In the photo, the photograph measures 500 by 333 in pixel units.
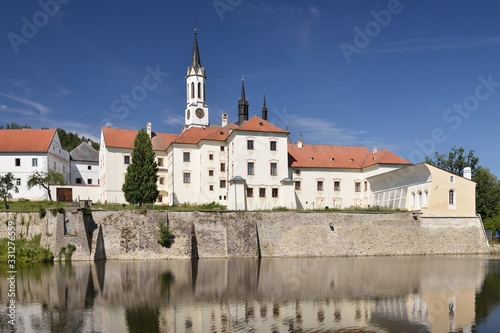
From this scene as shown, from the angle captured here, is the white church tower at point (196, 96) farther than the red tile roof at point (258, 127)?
Yes

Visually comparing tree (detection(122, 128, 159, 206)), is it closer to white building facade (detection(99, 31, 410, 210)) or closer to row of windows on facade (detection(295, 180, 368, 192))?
white building facade (detection(99, 31, 410, 210))

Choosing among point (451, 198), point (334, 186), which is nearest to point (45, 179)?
point (334, 186)

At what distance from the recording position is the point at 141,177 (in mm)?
41031

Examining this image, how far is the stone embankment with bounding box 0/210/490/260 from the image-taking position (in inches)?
1229

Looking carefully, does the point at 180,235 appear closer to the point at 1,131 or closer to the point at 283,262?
the point at 283,262

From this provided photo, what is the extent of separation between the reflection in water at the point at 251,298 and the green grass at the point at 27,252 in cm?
232

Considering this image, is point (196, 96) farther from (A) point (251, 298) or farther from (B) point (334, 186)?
(A) point (251, 298)

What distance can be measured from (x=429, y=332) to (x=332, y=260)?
1939 centimetres

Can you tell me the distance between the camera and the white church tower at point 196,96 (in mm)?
61750

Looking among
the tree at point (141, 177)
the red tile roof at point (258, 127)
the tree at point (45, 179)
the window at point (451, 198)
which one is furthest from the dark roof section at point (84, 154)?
the window at point (451, 198)

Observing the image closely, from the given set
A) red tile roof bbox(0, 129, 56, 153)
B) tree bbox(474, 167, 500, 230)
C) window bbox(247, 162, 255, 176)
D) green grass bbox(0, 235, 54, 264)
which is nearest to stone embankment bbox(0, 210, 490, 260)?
green grass bbox(0, 235, 54, 264)

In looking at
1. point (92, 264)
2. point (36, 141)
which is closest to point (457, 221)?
point (92, 264)

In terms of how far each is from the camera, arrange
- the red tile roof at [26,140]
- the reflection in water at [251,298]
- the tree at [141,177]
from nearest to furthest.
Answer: the reflection in water at [251,298]
the tree at [141,177]
the red tile roof at [26,140]

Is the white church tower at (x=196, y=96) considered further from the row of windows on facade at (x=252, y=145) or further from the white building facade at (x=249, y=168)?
the row of windows on facade at (x=252, y=145)
